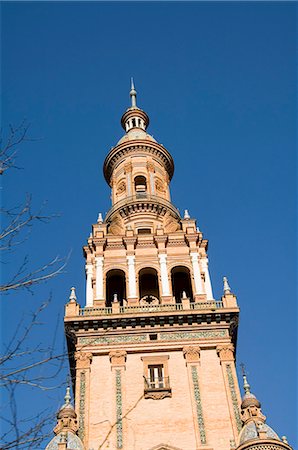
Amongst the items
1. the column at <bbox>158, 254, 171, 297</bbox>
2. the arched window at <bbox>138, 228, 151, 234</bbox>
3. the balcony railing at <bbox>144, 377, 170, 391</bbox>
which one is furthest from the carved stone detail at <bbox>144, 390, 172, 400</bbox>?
the arched window at <bbox>138, 228, 151, 234</bbox>

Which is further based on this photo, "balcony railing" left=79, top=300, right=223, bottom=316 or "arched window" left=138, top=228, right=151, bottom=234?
"arched window" left=138, top=228, right=151, bottom=234

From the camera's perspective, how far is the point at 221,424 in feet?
90.5

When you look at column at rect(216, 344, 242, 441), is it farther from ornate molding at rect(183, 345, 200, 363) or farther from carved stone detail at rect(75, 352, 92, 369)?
carved stone detail at rect(75, 352, 92, 369)

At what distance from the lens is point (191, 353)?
3016 centimetres

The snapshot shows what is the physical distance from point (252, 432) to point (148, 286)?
40.8ft

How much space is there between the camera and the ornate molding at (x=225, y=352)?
30109mm

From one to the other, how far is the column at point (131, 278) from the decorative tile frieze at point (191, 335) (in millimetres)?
3417

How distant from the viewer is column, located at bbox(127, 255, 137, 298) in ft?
111

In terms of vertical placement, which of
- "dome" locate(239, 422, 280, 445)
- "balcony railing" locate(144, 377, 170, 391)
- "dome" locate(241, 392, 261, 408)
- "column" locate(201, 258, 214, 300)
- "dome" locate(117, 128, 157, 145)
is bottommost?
"dome" locate(239, 422, 280, 445)

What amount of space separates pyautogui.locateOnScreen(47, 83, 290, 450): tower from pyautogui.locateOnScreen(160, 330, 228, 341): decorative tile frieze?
0.05 meters

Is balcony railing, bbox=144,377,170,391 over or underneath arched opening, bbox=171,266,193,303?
underneath

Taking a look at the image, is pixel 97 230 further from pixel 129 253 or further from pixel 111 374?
pixel 111 374

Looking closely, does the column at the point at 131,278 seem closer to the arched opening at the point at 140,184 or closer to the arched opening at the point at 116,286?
the arched opening at the point at 116,286

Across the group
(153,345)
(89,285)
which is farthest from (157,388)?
(89,285)
